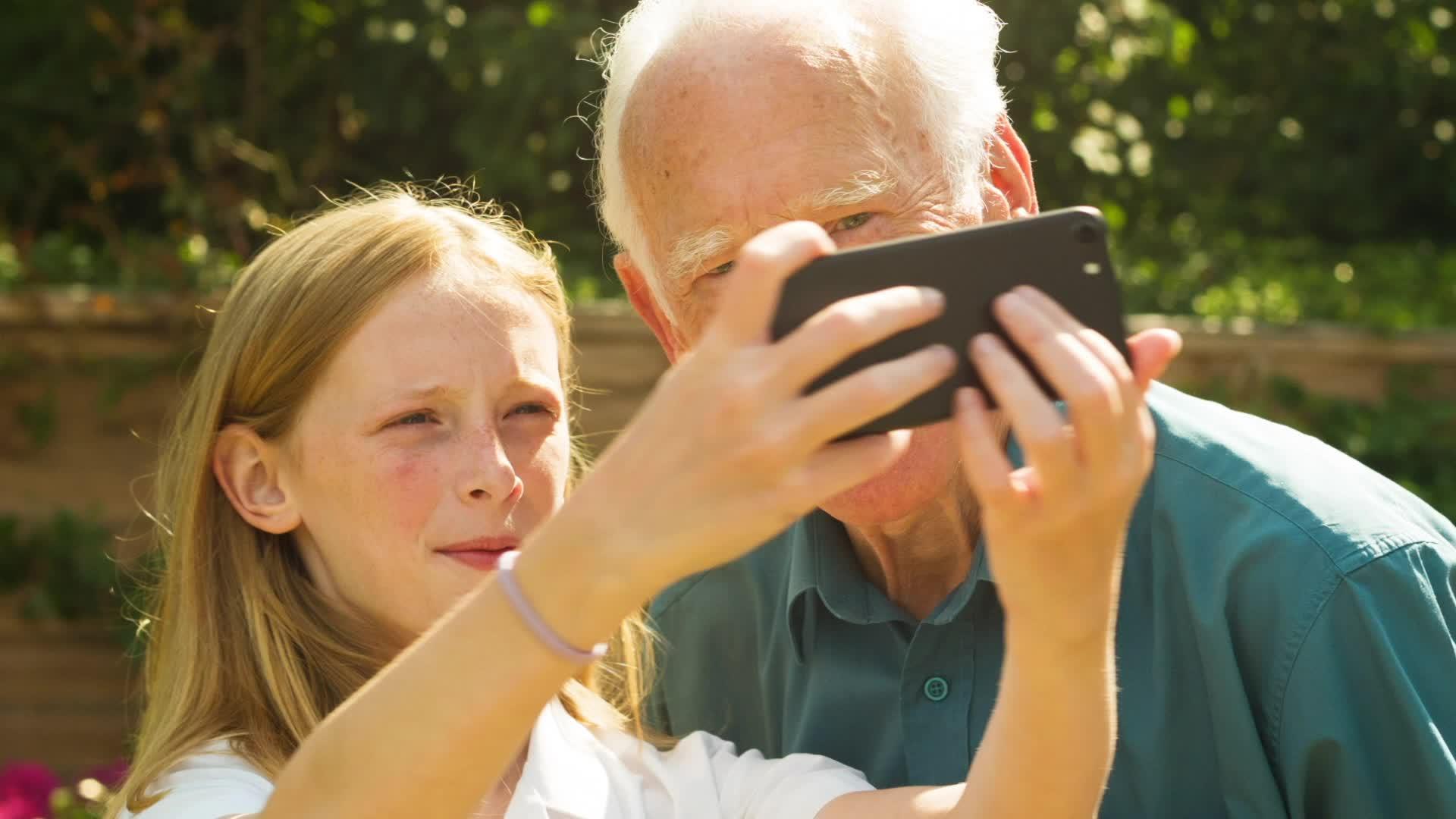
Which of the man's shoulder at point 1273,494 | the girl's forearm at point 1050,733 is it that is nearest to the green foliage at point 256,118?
the man's shoulder at point 1273,494

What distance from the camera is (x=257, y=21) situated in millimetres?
5746

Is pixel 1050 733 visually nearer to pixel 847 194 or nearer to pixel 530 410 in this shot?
pixel 847 194

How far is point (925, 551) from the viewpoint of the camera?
2.25 m

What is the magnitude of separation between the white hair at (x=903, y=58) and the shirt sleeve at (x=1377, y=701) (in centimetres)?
72

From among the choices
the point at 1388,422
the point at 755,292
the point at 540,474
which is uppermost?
the point at 755,292

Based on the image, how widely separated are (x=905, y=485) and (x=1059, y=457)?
89 cm

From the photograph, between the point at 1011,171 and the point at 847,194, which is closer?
the point at 847,194

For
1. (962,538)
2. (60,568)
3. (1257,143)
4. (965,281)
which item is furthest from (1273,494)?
(1257,143)

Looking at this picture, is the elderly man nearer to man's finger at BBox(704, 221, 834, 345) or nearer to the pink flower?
man's finger at BBox(704, 221, 834, 345)

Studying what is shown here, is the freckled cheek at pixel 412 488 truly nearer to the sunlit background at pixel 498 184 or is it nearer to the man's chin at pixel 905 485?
the man's chin at pixel 905 485

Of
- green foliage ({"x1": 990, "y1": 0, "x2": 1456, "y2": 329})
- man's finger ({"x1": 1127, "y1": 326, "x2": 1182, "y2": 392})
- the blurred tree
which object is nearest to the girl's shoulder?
man's finger ({"x1": 1127, "y1": 326, "x2": 1182, "y2": 392})

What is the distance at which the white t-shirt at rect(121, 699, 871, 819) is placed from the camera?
6.03ft

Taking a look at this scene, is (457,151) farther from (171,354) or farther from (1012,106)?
(1012,106)

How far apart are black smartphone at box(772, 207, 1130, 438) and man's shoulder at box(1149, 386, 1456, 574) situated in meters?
0.77
